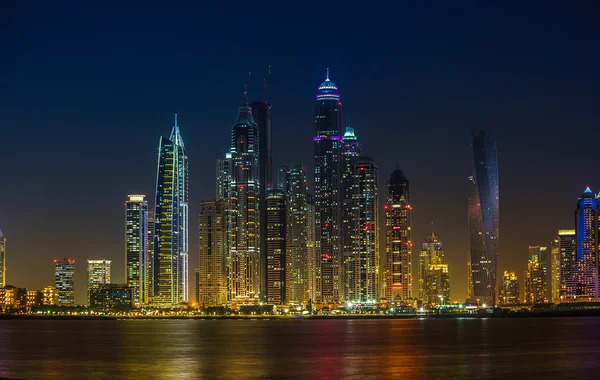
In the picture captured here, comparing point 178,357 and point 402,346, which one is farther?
point 402,346

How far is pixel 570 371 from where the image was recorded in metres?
81.3

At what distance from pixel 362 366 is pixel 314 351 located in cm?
2747

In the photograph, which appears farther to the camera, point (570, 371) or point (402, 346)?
point (402, 346)

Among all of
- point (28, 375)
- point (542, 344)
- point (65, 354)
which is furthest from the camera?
point (542, 344)

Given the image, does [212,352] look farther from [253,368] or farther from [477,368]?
[477,368]

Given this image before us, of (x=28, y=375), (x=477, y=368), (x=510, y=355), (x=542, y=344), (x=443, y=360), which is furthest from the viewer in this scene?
(x=542, y=344)

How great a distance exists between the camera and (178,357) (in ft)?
339

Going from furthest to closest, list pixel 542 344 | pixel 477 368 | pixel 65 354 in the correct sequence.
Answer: pixel 542 344 < pixel 65 354 < pixel 477 368

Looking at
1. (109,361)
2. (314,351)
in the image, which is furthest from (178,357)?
(314,351)

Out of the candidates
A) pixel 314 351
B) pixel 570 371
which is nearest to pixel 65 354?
pixel 314 351

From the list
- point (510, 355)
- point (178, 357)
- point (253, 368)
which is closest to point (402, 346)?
point (510, 355)

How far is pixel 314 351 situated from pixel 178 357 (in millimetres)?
18546

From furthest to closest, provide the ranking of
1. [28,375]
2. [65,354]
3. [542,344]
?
[542,344], [65,354], [28,375]

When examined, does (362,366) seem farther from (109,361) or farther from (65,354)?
(65,354)
